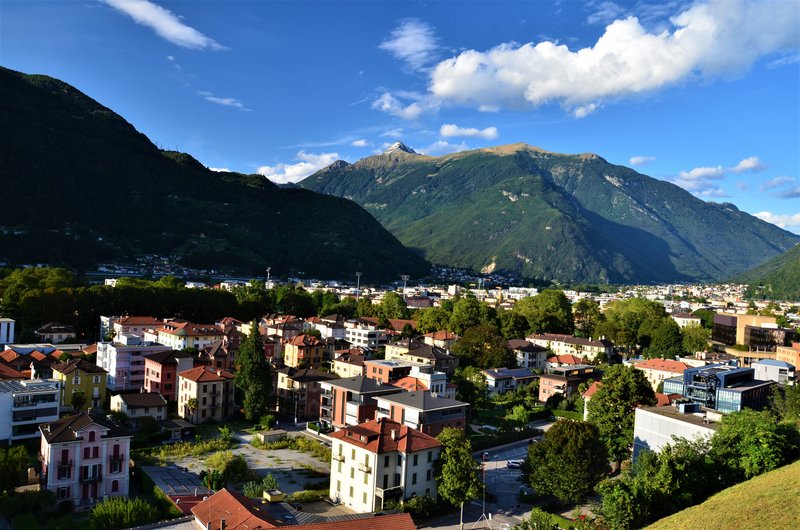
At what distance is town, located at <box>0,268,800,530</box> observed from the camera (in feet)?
95.8

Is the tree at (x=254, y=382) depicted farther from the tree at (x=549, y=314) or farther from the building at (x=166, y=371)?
the tree at (x=549, y=314)

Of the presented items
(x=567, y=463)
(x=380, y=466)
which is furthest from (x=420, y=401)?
(x=567, y=463)

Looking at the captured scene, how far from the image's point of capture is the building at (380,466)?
30.2 m

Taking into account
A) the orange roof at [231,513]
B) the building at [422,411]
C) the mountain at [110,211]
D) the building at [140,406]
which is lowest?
the building at [140,406]

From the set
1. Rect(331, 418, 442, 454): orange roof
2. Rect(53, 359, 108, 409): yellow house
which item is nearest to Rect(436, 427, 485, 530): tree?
Rect(331, 418, 442, 454): orange roof

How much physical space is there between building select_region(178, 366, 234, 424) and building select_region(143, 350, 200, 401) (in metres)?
1.82

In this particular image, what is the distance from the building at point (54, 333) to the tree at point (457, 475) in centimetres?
5094

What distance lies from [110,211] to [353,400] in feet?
486

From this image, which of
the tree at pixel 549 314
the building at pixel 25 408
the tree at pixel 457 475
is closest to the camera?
the tree at pixel 457 475

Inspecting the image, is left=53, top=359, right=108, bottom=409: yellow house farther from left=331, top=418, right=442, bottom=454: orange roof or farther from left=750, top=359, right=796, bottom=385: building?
left=750, top=359, right=796, bottom=385: building

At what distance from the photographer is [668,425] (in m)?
35.0

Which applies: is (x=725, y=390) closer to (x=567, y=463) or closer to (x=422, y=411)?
(x=567, y=463)

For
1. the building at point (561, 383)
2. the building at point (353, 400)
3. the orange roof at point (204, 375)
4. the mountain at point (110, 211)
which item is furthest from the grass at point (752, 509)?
the mountain at point (110, 211)

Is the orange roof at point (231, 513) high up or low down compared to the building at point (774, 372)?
down
